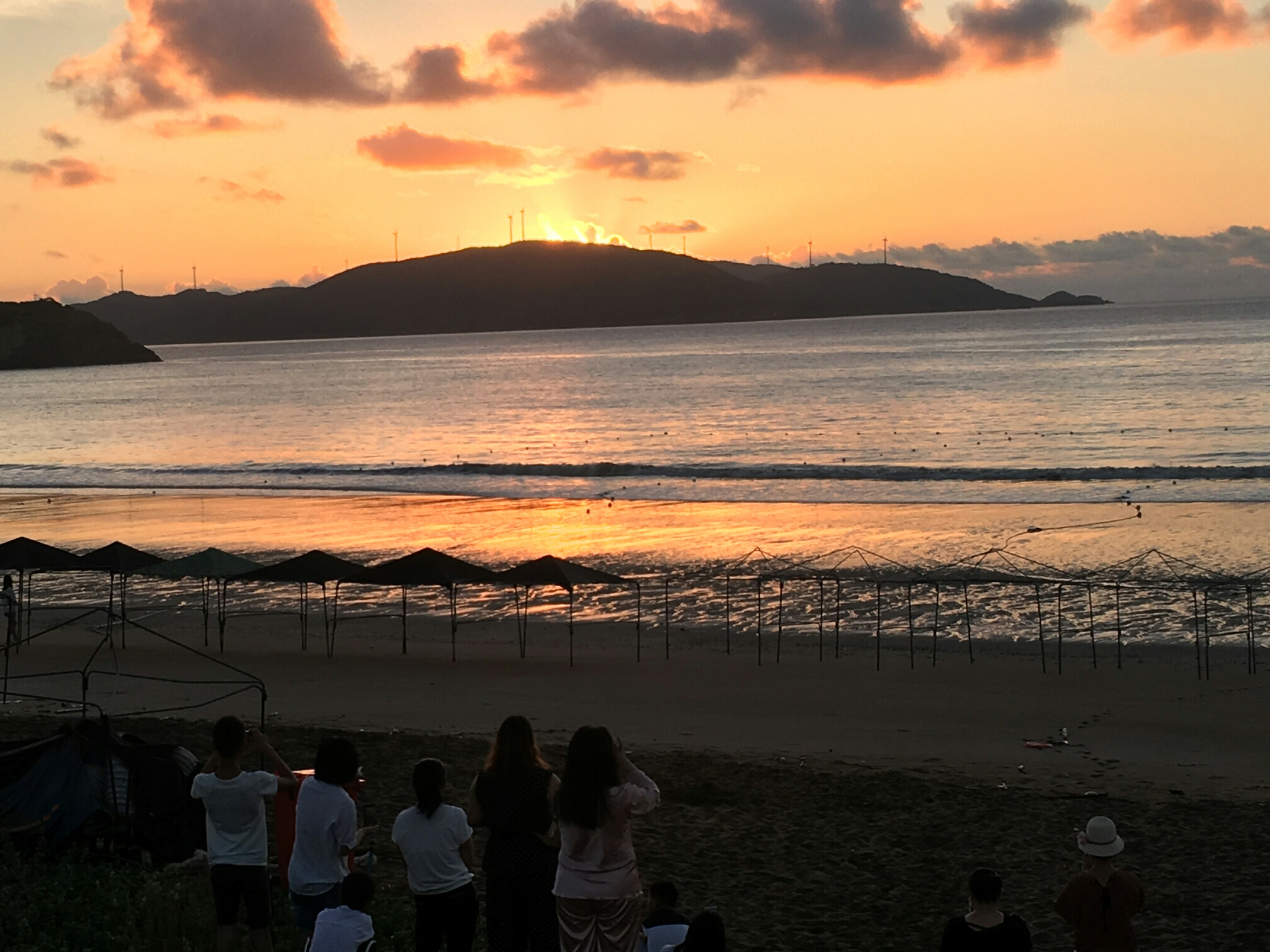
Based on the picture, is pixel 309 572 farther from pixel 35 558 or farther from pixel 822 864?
pixel 822 864

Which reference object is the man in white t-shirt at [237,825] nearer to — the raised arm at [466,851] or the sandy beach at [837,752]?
the sandy beach at [837,752]

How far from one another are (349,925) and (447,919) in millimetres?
974

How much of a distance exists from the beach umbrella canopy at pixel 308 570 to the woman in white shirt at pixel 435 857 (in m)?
14.6

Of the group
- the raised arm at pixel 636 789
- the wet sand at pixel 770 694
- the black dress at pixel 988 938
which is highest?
the raised arm at pixel 636 789

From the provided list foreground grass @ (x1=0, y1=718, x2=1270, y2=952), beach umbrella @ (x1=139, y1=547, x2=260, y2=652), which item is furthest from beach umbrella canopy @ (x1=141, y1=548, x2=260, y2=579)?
foreground grass @ (x1=0, y1=718, x2=1270, y2=952)

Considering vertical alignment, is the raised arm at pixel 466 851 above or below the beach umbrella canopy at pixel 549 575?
above

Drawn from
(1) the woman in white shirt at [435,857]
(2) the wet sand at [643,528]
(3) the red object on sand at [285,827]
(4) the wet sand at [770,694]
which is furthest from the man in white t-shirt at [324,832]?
(2) the wet sand at [643,528]

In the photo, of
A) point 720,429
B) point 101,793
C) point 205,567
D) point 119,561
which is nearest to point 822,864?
point 101,793

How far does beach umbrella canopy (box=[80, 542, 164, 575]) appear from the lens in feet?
72.6

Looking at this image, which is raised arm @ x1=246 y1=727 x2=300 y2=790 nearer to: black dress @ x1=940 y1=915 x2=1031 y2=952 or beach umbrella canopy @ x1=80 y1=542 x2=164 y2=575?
black dress @ x1=940 y1=915 x2=1031 y2=952

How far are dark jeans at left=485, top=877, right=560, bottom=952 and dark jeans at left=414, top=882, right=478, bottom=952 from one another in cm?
25

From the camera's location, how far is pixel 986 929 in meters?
5.98

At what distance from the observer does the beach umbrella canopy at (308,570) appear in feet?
68.7

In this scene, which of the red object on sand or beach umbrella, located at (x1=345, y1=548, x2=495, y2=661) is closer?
the red object on sand
